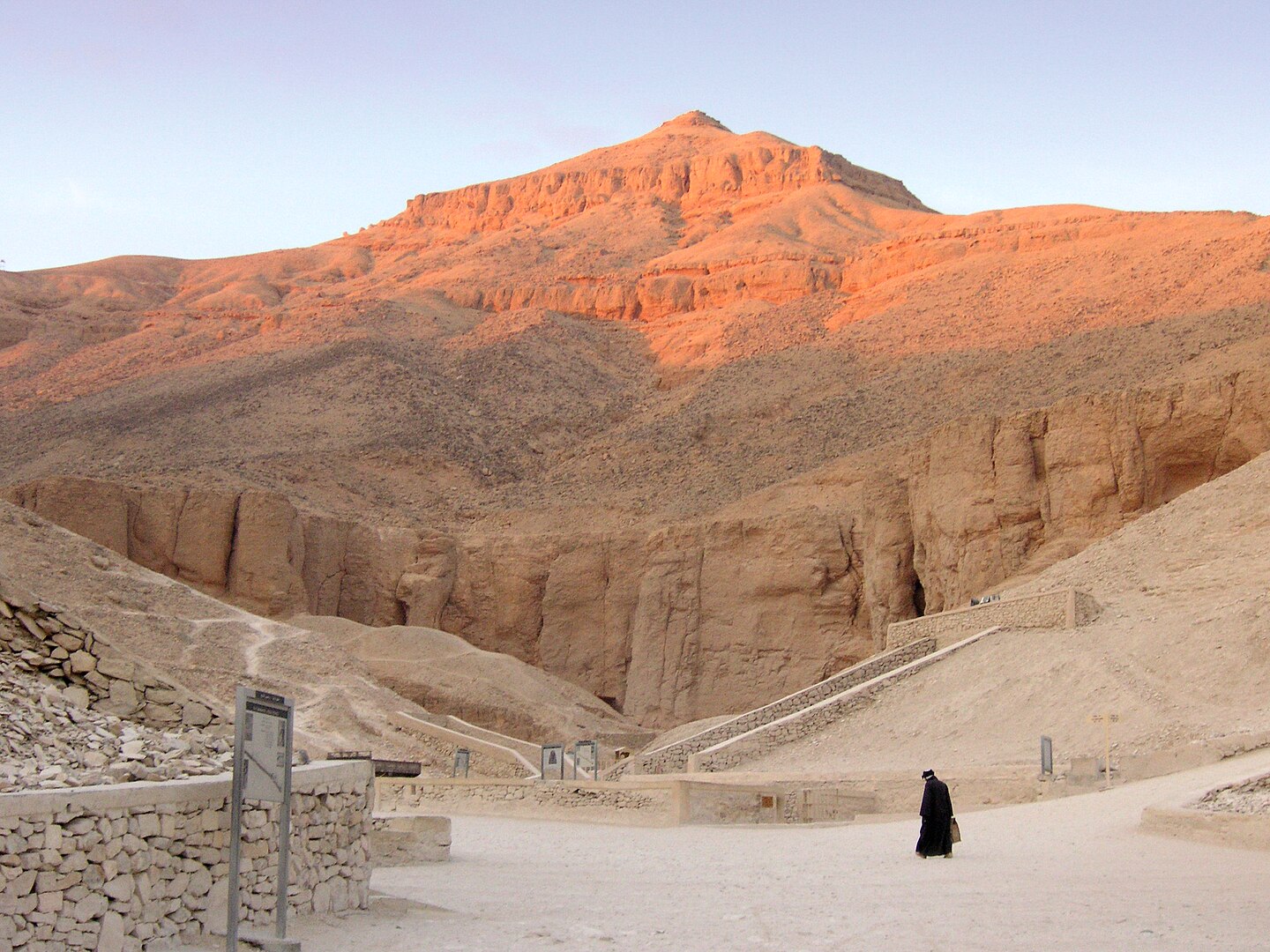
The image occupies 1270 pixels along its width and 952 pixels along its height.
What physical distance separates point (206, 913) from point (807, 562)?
36.2 m

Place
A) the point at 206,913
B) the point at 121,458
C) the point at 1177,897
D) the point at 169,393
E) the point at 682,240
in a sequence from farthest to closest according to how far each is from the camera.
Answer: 1. the point at 682,240
2. the point at 169,393
3. the point at 121,458
4. the point at 1177,897
5. the point at 206,913

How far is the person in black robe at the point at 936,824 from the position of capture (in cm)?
1384

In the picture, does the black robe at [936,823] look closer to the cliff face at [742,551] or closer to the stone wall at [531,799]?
the stone wall at [531,799]

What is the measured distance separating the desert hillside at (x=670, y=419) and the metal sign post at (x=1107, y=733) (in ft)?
49.8

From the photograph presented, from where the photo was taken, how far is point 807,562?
44.6m

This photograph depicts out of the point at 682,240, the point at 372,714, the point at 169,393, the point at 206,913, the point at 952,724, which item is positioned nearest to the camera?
the point at 206,913

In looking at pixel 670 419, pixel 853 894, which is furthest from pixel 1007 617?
pixel 670 419

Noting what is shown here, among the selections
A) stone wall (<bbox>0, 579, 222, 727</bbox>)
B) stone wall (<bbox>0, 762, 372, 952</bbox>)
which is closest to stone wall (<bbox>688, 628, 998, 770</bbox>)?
stone wall (<bbox>0, 579, 222, 727</bbox>)

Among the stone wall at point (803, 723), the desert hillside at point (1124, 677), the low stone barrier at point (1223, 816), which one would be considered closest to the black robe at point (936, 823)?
the low stone barrier at point (1223, 816)

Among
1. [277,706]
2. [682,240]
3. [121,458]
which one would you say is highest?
[682,240]

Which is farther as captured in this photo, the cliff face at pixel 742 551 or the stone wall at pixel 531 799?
the cliff face at pixel 742 551

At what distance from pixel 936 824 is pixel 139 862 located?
7345 mm

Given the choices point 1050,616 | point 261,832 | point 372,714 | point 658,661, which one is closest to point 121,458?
point 658,661

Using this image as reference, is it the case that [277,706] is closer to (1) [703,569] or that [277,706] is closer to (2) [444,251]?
(1) [703,569]
